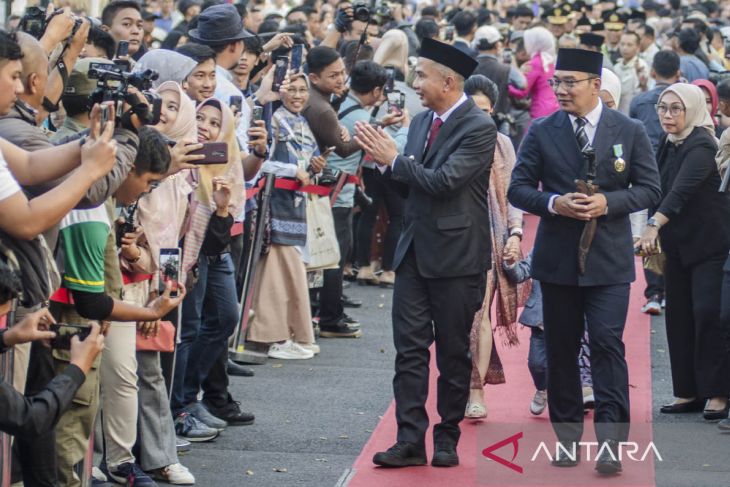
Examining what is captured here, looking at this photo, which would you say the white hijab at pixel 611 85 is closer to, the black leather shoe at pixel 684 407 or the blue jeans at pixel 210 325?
the black leather shoe at pixel 684 407

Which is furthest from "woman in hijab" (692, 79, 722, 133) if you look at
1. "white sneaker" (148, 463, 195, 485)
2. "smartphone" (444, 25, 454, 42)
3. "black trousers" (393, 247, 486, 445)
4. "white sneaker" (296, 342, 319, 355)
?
"smartphone" (444, 25, 454, 42)

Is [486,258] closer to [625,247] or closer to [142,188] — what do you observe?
[625,247]

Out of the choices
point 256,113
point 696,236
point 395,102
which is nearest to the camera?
point 256,113

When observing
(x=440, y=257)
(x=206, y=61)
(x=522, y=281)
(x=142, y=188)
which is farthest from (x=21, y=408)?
(x=522, y=281)

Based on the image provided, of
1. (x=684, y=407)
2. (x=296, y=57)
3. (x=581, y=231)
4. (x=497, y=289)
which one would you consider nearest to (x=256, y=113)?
(x=296, y=57)

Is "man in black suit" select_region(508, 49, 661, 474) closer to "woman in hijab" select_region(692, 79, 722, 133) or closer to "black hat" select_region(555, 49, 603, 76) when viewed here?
"black hat" select_region(555, 49, 603, 76)

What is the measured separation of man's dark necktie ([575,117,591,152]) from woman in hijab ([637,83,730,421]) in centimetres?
133

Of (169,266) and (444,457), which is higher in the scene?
(169,266)

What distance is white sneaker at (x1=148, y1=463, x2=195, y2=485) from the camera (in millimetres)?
6598

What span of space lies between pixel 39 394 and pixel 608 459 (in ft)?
11.0

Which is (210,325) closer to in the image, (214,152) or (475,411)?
(214,152)

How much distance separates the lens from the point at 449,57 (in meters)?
7.15

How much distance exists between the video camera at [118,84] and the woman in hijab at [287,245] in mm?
3499

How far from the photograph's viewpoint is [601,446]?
6.88 meters
